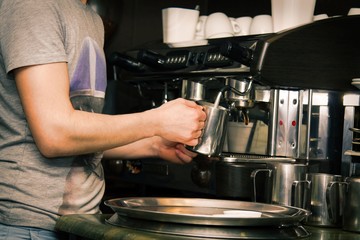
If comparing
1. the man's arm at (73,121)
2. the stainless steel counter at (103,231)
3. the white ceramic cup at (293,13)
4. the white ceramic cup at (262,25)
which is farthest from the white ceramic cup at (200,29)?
the stainless steel counter at (103,231)

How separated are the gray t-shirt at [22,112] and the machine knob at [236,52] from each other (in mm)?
383

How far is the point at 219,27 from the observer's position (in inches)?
89.3

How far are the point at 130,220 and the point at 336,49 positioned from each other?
2.47 ft

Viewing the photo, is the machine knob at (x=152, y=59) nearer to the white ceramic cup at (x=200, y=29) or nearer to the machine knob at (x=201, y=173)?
the white ceramic cup at (x=200, y=29)

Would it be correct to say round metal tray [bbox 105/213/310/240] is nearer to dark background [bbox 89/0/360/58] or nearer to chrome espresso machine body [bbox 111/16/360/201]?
chrome espresso machine body [bbox 111/16/360/201]

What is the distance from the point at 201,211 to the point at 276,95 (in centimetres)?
50

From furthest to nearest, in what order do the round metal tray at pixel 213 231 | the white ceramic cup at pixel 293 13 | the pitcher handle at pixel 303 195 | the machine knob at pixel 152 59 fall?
the machine knob at pixel 152 59, the white ceramic cup at pixel 293 13, the pitcher handle at pixel 303 195, the round metal tray at pixel 213 231

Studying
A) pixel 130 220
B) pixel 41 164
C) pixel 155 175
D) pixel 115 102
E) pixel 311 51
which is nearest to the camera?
pixel 130 220

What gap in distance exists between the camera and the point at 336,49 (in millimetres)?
1888

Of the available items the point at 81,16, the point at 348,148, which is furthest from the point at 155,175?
the point at 81,16

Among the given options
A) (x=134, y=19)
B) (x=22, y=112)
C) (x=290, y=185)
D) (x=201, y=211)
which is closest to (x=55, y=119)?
(x=22, y=112)

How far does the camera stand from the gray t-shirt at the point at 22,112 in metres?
1.54

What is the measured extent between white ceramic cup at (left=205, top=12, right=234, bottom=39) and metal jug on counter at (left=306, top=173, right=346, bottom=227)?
683 millimetres

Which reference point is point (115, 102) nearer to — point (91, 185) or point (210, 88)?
point (210, 88)
